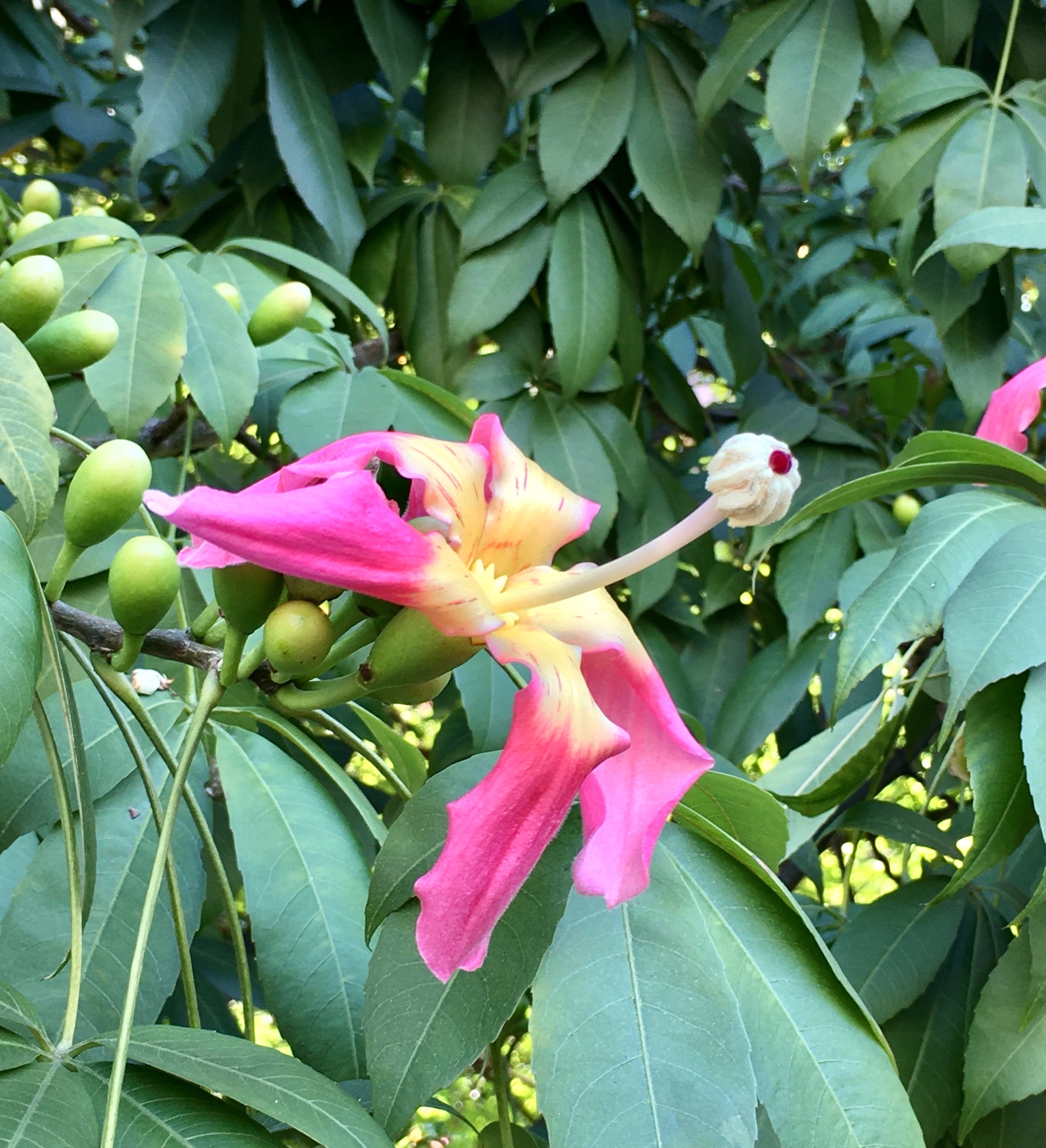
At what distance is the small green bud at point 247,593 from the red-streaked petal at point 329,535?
0.03 m

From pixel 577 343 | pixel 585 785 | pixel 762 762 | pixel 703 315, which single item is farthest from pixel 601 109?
pixel 762 762

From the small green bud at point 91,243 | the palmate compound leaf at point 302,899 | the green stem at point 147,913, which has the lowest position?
the palmate compound leaf at point 302,899

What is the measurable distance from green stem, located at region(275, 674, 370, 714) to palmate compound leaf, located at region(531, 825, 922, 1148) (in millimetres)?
98

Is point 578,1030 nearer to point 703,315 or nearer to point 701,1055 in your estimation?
point 701,1055

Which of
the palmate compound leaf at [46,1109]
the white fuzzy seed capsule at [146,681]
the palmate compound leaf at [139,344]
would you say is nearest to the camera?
the palmate compound leaf at [46,1109]

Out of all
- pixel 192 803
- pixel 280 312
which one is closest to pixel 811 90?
pixel 280 312

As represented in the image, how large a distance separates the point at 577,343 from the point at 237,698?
0.43 m

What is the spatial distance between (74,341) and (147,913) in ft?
0.70

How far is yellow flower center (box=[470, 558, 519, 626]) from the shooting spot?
354 mm

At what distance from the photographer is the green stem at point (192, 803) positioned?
35 cm

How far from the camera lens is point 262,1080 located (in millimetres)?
292

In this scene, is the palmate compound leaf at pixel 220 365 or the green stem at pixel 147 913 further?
the palmate compound leaf at pixel 220 365

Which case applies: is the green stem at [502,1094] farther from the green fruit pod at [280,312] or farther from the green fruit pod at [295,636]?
the green fruit pod at [280,312]

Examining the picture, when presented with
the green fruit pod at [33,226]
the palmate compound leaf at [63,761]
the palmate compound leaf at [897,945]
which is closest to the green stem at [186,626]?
the palmate compound leaf at [63,761]
